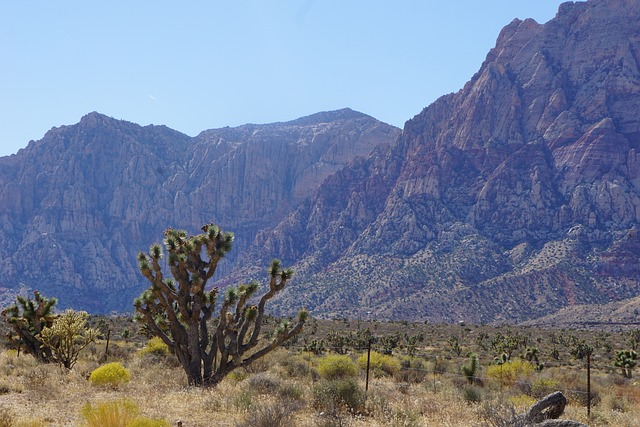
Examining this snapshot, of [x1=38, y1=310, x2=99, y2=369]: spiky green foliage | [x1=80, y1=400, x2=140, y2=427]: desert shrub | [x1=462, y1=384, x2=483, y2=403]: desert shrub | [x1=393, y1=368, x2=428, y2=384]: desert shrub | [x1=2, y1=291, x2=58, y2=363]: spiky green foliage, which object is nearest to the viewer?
[x1=80, y1=400, x2=140, y2=427]: desert shrub

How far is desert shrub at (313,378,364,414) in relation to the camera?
13.9 metres

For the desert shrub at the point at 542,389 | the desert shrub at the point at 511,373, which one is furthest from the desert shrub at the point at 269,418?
the desert shrub at the point at 511,373

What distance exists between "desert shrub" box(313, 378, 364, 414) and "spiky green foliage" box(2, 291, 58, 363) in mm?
14680

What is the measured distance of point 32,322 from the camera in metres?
25.9

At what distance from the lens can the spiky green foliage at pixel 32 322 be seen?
2436 centimetres

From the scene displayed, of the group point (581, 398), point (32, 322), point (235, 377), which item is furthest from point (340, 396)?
point (32, 322)

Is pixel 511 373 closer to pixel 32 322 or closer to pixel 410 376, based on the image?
pixel 410 376

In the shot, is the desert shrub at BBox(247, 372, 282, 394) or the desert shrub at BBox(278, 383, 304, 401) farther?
the desert shrub at BBox(247, 372, 282, 394)

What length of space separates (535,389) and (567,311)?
78.8 m

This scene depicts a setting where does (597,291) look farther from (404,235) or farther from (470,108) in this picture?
(470,108)

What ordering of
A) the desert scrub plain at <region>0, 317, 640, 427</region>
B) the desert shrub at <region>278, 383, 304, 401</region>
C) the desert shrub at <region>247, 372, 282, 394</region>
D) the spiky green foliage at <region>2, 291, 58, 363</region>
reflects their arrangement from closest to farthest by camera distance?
the desert scrub plain at <region>0, 317, 640, 427</region> < the desert shrub at <region>278, 383, 304, 401</region> < the desert shrub at <region>247, 372, 282, 394</region> < the spiky green foliage at <region>2, 291, 58, 363</region>

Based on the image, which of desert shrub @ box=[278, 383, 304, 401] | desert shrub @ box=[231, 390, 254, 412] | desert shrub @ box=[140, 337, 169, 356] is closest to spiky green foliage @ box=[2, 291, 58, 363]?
desert shrub @ box=[140, 337, 169, 356]

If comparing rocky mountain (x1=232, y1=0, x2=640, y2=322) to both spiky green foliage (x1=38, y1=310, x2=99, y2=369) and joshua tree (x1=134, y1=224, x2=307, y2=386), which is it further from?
joshua tree (x1=134, y1=224, x2=307, y2=386)

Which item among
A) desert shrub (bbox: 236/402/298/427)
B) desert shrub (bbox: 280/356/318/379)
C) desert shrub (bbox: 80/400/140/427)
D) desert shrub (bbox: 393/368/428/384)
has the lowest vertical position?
desert shrub (bbox: 393/368/428/384)
